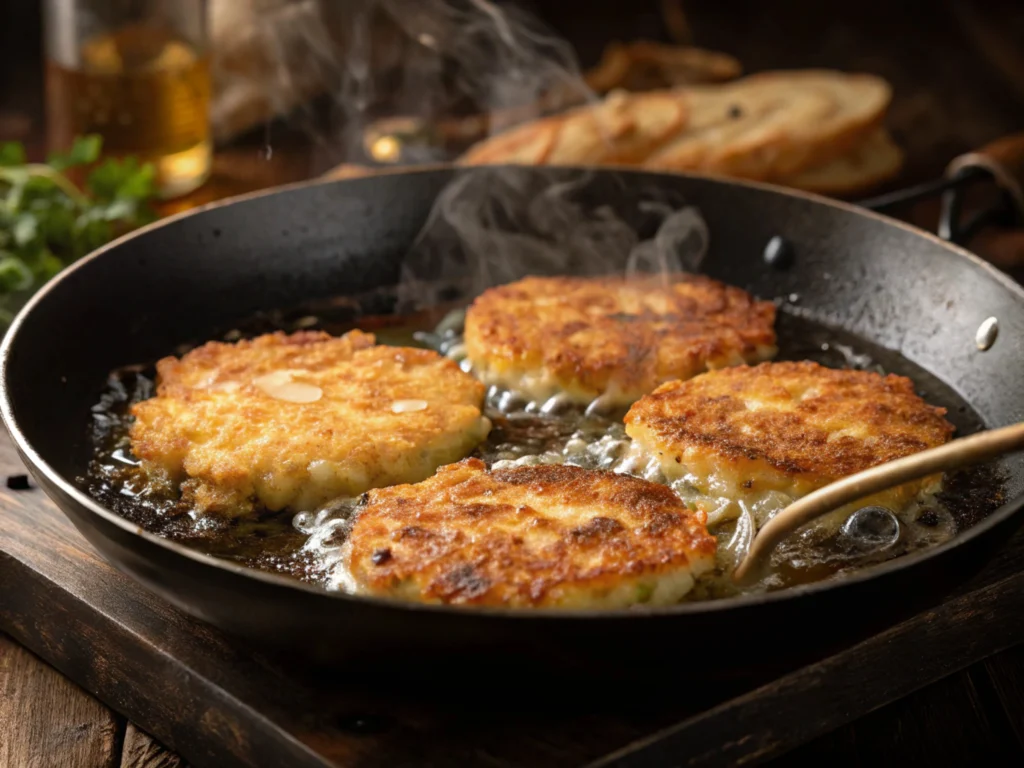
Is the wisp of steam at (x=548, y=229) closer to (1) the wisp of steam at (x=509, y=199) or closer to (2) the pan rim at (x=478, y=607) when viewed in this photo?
(1) the wisp of steam at (x=509, y=199)

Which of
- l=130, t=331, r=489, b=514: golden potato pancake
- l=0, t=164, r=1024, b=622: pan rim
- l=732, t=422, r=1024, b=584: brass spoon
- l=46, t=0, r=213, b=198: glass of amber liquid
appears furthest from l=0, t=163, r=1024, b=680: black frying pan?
l=46, t=0, r=213, b=198: glass of amber liquid

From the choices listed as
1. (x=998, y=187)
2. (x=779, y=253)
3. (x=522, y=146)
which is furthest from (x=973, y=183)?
(x=522, y=146)

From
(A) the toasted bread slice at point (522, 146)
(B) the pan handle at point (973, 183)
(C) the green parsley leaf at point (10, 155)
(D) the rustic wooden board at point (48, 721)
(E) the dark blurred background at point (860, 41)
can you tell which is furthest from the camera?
(E) the dark blurred background at point (860, 41)

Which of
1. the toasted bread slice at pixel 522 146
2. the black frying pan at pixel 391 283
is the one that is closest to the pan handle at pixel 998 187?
the black frying pan at pixel 391 283

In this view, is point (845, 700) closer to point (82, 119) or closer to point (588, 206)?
point (588, 206)

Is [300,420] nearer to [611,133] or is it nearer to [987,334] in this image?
[987,334]

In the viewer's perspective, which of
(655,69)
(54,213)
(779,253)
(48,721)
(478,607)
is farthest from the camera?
(655,69)

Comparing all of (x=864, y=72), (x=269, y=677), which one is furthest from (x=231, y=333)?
(x=864, y=72)
